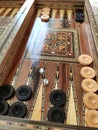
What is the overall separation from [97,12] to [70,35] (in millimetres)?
1127

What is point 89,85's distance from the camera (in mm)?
1834

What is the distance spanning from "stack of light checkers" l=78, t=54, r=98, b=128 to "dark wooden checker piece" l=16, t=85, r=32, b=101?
0.51 meters

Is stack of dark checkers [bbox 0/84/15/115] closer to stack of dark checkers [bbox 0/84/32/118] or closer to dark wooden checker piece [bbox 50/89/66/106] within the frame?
stack of dark checkers [bbox 0/84/32/118]

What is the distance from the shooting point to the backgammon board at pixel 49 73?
157 centimetres

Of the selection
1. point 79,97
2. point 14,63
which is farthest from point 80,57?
point 14,63

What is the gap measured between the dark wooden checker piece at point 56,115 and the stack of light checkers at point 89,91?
0.66 ft

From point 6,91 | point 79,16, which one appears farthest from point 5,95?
point 79,16

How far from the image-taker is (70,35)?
104 inches

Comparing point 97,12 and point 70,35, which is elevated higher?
point 97,12

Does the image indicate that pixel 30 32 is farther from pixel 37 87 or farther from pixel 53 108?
pixel 53 108

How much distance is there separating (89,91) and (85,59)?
50 cm

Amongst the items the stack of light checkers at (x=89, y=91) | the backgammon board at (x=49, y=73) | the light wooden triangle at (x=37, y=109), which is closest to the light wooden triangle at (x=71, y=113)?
the backgammon board at (x=49, y=73)

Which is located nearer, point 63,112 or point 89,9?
point 63,112

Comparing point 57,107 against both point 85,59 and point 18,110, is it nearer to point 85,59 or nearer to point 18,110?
point 18,110
